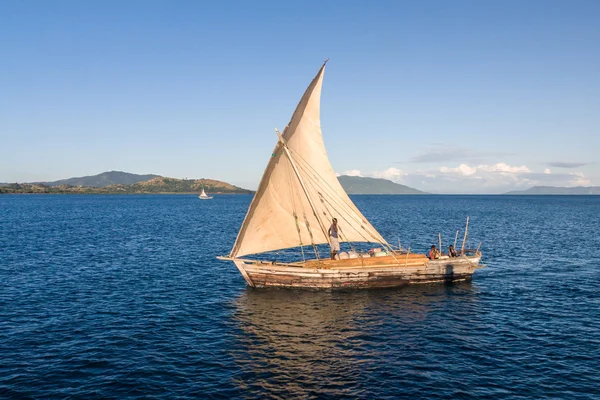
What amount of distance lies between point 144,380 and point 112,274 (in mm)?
26530

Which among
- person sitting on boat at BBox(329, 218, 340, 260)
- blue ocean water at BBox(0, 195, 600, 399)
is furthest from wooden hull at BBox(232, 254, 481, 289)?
person sitting on boat at BBox(329, 218, 340, 260)

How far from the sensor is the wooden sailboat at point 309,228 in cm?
3650

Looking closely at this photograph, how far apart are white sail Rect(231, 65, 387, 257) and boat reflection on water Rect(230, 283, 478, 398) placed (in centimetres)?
509

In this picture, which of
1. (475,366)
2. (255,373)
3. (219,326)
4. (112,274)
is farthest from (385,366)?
(112,274)

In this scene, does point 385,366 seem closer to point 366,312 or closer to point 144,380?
point 366,312

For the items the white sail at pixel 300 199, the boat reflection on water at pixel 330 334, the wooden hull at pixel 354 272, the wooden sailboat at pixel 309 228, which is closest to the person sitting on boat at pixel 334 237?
the wooden sailboat at pixel 309 228

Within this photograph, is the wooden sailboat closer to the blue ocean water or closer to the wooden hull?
the wooden hull

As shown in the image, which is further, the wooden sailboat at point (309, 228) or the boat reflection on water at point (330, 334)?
the wooden sailboat at point (309, 228)

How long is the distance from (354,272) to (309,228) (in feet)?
19.3

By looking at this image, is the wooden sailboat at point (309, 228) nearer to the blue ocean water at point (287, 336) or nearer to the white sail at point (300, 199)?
the white sail at point (300, 199)

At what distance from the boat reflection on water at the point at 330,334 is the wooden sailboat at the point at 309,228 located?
Result: 134cm

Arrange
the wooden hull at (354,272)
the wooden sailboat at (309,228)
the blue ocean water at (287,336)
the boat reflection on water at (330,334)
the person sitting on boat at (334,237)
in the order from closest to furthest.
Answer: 1. the blue ocean water at (287,336)
2. the boat reflection on water at (330,334)
3. the wooden hull at (354,272)
4. the wooden sailboat at (309,228)
5. the person sitting on boat at (334,237)

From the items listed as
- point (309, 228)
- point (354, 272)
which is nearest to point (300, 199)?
point (309, 228)

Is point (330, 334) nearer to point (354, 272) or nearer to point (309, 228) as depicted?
point (354, 272)
